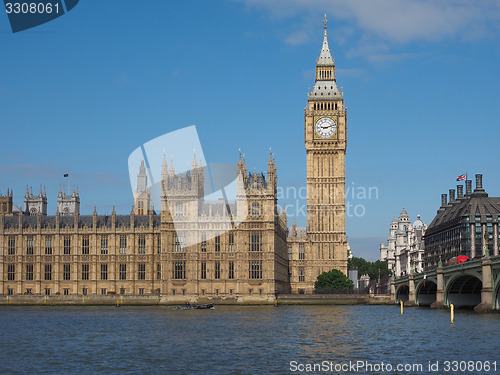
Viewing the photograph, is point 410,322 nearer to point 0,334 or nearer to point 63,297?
Answer: point 0,334

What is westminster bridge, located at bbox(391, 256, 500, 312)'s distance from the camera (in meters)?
88.8

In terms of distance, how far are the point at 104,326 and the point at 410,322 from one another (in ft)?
107

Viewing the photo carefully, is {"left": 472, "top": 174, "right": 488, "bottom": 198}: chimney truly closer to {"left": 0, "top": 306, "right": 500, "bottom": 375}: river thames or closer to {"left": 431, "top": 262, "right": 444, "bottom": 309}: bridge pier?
{"left": 431, "top": 262, "right": 444, "bottom": 309}: bridge pier

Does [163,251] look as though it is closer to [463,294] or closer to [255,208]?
[255,208]

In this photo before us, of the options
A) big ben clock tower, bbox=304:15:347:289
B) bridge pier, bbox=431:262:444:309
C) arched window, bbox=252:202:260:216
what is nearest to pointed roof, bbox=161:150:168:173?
arched window, bbox=252:202:260:216

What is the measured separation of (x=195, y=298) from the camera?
136000mm

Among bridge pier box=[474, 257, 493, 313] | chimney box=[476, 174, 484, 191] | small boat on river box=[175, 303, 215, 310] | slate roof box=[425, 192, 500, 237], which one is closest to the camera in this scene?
bridge pier box=[474, 257, 493, 313]

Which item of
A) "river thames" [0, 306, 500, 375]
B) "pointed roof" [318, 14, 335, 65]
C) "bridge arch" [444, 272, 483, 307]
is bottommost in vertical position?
"river thames" [0, 306, 500, 375]

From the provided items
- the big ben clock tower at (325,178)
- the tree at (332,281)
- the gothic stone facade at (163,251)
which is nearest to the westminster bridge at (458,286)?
the tree at (332,281)

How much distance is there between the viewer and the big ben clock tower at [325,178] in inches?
6422

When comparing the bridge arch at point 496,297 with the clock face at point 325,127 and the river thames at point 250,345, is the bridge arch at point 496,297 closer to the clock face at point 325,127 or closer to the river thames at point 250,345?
the river thames at point 250,345

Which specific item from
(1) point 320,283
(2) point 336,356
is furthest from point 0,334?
(1) point 320,283

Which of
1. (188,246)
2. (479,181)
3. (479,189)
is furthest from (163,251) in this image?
(479,181)

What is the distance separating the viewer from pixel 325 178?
16550 cm
